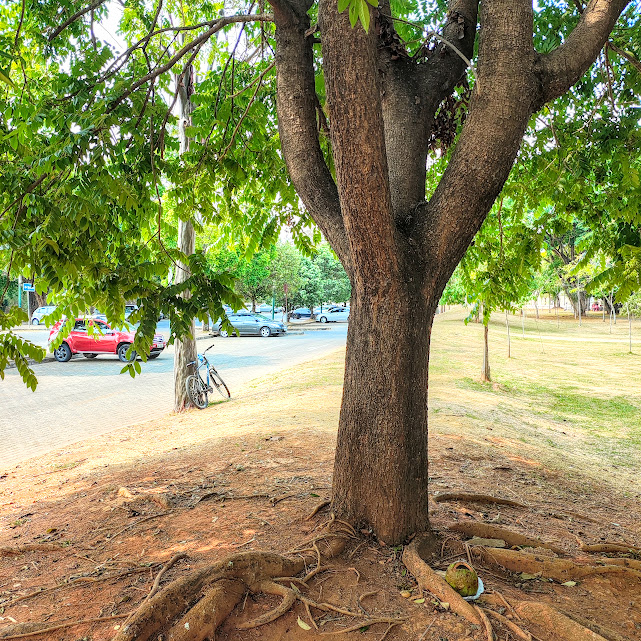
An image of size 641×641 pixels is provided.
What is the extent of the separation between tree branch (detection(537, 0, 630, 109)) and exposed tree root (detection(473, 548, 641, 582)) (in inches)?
114

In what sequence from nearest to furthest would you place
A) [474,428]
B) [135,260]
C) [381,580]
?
[381,580]
[135,260]
[474,428]

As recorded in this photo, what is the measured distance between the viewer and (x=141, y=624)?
2.81 meters

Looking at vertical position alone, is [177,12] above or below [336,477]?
above

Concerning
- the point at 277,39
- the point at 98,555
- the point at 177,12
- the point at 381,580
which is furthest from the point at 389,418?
the point at 177,12

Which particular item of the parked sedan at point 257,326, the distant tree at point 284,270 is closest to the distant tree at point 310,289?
the distant tree at point 284,270

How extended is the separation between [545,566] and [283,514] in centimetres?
195

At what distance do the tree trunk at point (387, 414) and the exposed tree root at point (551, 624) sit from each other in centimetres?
89

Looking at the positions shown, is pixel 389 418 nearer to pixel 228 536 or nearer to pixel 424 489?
pixel 424 489

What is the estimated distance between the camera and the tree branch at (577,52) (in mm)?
3469

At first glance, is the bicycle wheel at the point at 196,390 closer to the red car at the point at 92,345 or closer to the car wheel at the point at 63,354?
the red car at the point at 92,345

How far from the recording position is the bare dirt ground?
10.2ft

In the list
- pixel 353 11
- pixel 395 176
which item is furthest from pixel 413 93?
pixel 353 11

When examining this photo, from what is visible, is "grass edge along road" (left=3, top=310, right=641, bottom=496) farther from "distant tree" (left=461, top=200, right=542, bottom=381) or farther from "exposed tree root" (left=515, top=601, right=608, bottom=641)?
"exposed tree root" (left=515, top=601, right=608, bottom=641)

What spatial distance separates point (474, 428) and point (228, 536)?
6.98 m
